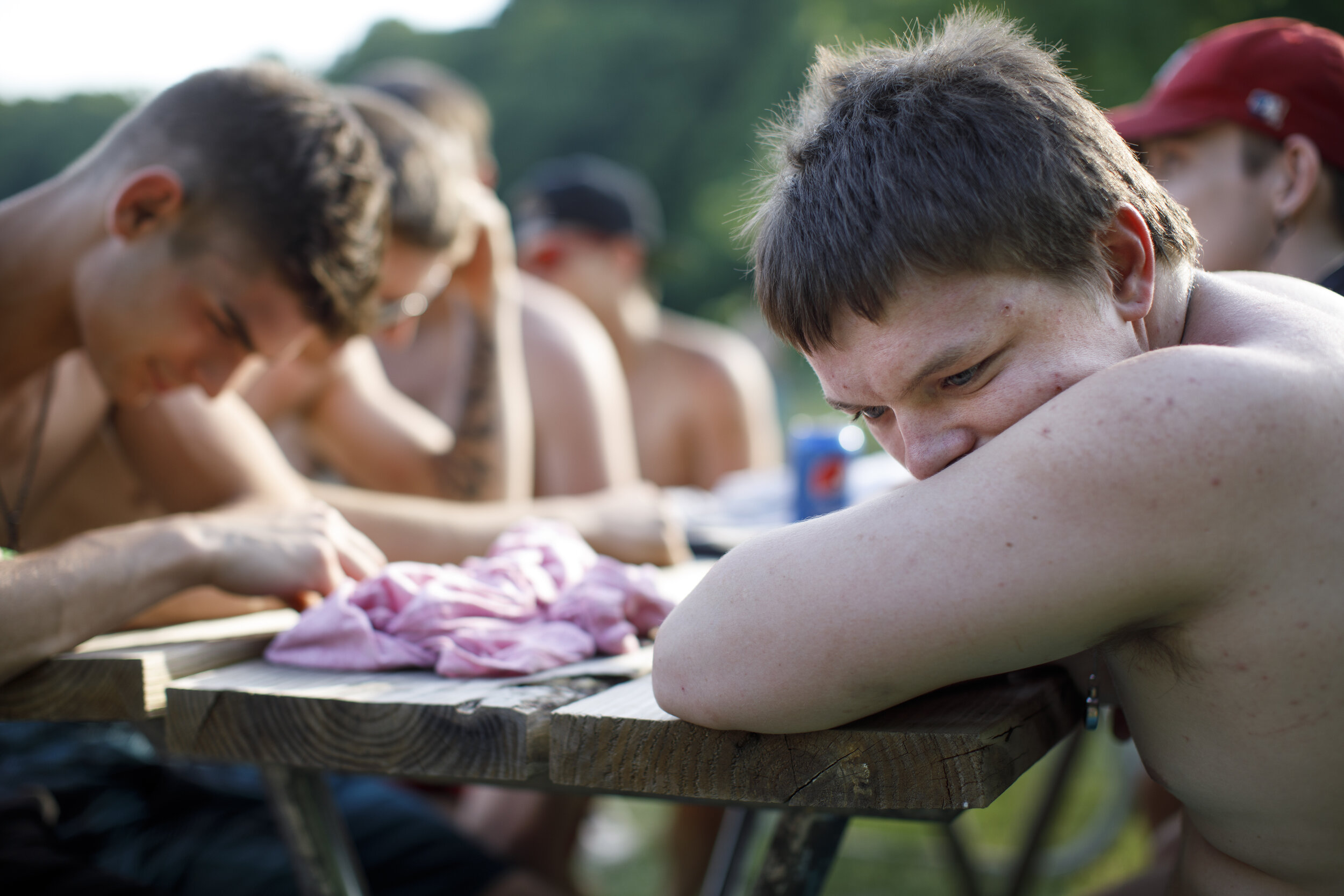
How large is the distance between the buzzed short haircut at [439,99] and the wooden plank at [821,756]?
419 centimetres

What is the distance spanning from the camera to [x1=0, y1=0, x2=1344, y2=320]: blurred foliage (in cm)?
2009

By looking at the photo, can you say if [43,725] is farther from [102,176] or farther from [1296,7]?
[1296,7]

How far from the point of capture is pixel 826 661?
1083 mm

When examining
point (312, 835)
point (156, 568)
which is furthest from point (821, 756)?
point (156, 568)

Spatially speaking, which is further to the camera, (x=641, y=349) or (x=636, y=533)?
(x=641, y=349)

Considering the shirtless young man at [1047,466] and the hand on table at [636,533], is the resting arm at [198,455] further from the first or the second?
the shirtless young man at [1047,466]

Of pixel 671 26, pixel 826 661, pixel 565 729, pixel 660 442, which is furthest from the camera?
pixel 671 26

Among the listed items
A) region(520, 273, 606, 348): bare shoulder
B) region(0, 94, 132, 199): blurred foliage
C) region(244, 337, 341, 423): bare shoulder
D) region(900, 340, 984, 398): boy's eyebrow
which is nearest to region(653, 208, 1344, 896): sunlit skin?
region(900, 340, 984, 398): boy's eyebrow

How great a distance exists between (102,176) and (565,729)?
163cm

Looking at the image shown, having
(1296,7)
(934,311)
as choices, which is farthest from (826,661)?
(1296,7)

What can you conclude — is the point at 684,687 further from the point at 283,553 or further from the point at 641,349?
the point at 641,349

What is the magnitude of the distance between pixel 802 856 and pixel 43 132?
3070 cm

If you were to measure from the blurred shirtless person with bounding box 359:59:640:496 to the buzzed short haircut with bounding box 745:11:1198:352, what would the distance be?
258 centimetres

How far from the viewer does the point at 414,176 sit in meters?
3.31
